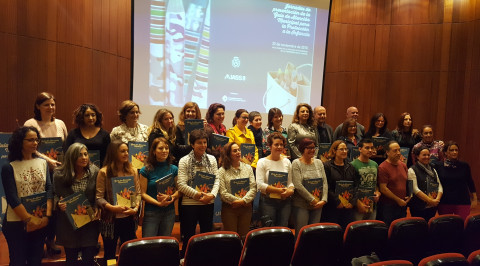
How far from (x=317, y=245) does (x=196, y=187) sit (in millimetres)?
1244

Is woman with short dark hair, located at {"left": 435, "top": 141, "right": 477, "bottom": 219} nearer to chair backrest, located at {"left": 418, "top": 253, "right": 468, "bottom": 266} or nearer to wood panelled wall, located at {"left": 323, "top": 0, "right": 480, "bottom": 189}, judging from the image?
chair backrest, located at {"left": 418, "top": 253, "right": 468, "bottom": 266}

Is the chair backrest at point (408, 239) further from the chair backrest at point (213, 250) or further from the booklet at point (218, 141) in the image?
the booklet at point (218, 141)

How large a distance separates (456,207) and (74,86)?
5.20 m

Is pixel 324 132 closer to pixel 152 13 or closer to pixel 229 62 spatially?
pixel 229 62

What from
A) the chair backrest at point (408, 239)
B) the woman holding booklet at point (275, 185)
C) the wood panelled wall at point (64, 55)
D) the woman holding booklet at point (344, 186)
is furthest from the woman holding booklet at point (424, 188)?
the wood panelled wall at point (64, 55)

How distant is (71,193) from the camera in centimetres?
330

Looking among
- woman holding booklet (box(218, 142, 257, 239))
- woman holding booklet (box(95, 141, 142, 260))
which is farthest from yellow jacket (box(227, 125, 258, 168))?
woman holding booklet (box(95, 141, 142, 260))

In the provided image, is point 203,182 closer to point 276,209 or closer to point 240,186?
point 240,186

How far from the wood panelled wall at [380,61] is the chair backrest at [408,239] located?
175 inches

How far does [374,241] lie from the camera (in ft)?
10.2

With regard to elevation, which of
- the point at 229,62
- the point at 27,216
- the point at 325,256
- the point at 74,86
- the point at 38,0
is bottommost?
the point at 325,256

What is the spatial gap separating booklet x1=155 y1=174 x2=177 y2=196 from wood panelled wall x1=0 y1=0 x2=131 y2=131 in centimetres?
256

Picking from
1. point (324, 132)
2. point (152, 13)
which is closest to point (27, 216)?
point (324, 132)

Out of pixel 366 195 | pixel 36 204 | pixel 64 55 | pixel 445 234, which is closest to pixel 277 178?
pixel 366 195
